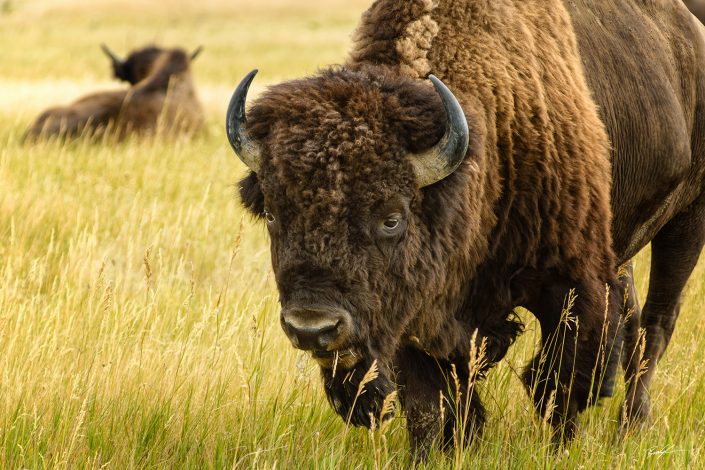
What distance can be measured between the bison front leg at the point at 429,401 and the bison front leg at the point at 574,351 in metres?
0.29

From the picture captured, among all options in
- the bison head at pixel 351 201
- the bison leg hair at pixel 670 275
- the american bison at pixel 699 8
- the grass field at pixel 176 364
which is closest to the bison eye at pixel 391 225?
the bison head at pixel 351 201

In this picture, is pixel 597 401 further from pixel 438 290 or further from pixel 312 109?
pixel 312 109

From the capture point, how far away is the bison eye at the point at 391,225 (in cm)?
362

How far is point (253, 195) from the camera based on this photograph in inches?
154

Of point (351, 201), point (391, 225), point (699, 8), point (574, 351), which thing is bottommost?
point (574, 351)

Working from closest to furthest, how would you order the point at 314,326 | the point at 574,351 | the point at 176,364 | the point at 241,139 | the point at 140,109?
1. the point at 314,326
2. the point at 241,139
3. the point at 574,351
4. the point at 176,364
5. the point at 140,109

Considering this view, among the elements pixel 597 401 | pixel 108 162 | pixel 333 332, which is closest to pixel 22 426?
pixel 333 332

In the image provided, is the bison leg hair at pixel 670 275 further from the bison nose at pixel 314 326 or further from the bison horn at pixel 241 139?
the bison horn at pixel 241 139

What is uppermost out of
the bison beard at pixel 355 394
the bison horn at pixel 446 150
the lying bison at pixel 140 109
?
the bison horn at pixel 446 150

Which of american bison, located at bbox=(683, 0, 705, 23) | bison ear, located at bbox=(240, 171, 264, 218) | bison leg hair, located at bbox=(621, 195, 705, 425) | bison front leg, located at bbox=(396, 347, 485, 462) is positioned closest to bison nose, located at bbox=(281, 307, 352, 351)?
bison ear, located at bbox=(240, 171, 264, 218)

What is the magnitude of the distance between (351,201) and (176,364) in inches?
58.9

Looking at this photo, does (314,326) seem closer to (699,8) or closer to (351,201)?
(351,201)

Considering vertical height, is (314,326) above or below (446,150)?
below

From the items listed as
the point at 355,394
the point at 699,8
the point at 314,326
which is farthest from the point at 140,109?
the point at 314,326
